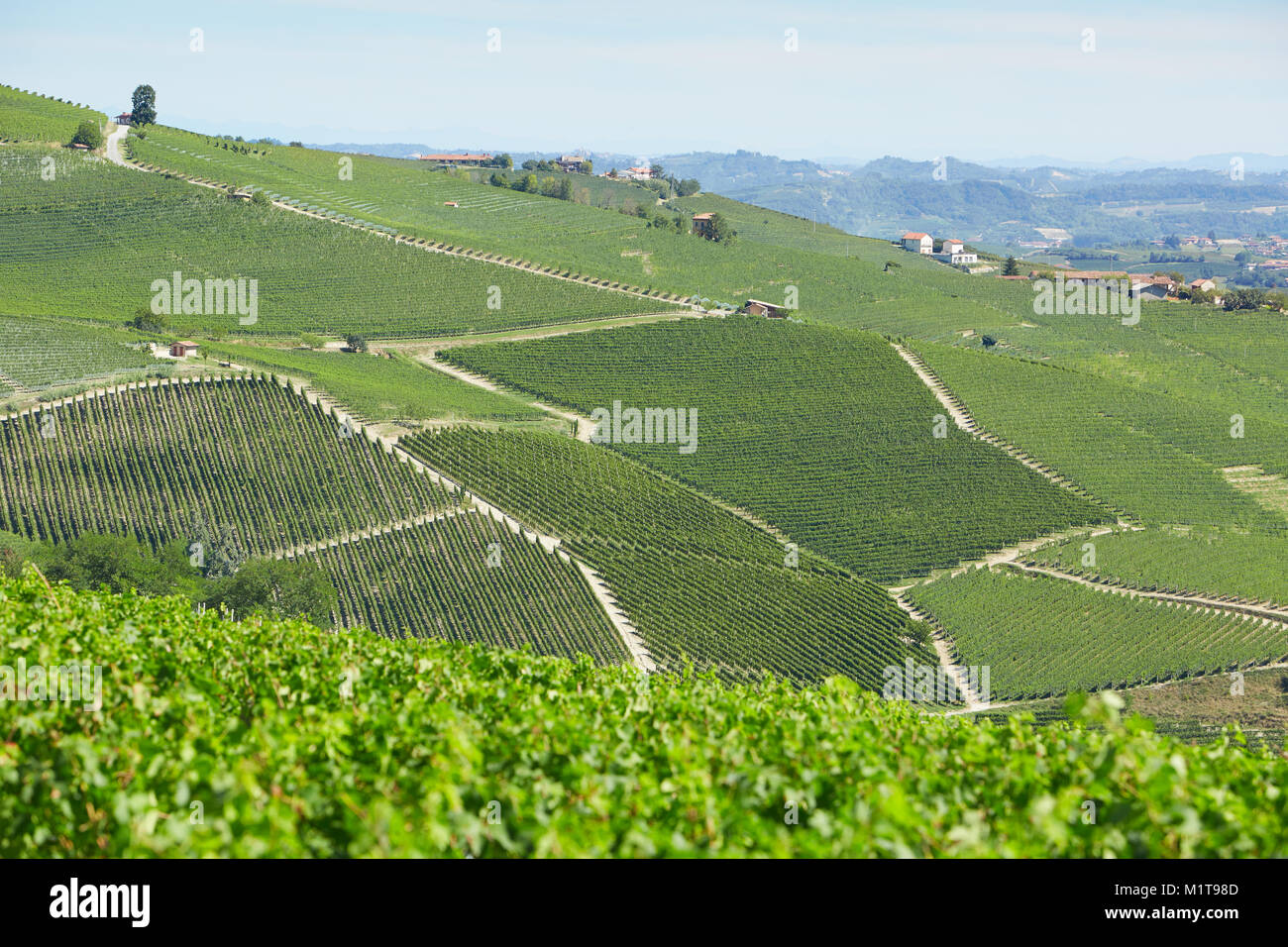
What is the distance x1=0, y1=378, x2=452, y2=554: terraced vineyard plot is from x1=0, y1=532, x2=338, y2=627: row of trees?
9.73 ft

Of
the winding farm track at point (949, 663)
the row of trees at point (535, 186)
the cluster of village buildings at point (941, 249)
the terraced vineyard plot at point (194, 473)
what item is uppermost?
the row of trees at point (535, 186)

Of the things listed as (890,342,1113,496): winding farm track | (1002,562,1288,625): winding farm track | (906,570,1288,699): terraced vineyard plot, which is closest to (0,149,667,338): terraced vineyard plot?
(890,342,1113,496): winding farm track

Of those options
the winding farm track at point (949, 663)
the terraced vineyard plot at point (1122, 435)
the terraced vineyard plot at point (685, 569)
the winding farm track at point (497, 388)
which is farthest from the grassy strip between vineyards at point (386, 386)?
the terraced vineyard plot at point (1122, 435)

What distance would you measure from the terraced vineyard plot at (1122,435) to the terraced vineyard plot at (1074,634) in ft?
38.1

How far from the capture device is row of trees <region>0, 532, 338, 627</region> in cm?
3859

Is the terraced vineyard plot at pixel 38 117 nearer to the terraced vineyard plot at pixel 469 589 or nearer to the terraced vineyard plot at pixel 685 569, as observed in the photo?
the terraced vineyard plot at pixel 685 569

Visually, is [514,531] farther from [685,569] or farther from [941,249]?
[941,249]

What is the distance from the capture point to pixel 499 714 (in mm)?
11148

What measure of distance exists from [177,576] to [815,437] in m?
37.0

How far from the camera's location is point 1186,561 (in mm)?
53094

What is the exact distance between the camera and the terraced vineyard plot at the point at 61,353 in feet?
177

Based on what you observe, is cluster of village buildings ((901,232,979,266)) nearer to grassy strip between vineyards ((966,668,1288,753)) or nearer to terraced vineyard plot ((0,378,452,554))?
grassy strip between vineyards ((966,668,1288,753))
